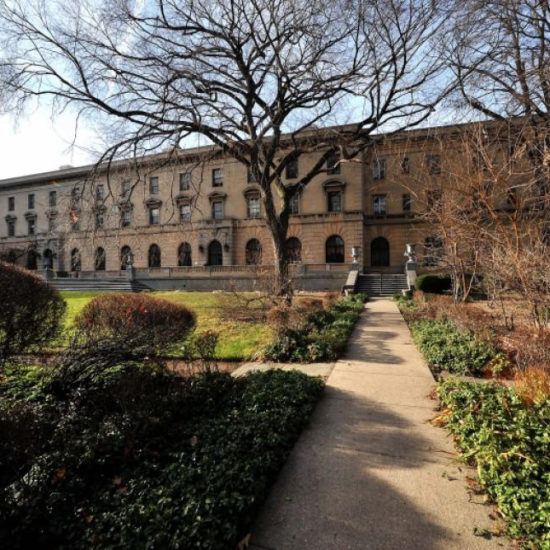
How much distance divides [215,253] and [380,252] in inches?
708

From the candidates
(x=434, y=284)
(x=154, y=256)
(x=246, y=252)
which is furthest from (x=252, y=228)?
(x=434, y=284)

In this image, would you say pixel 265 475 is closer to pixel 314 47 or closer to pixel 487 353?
pixel 487 353

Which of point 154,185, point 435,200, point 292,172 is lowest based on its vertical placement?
point 435,200

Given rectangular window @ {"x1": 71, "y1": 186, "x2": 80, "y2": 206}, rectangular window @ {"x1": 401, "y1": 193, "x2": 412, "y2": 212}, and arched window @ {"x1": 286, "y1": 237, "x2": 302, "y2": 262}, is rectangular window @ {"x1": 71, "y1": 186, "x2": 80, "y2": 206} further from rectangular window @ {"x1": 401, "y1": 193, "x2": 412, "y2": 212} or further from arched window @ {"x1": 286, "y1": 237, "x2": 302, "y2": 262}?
rectangular window @ {"x1": 401, "y1": 193, "x2": 412, "y2": 212}

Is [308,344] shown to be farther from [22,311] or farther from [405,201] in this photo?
[405,201]

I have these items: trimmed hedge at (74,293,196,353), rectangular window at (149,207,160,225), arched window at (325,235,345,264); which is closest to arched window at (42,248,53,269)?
rectangular window at (149,207,160,225)

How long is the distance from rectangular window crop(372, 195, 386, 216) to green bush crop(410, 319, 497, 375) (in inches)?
1064

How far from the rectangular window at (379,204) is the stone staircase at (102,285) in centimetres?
2469

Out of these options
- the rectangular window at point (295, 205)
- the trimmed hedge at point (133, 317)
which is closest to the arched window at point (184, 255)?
the rectangular window at point (295, 205)

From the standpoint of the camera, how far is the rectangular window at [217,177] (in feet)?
123

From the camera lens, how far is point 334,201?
113 feet

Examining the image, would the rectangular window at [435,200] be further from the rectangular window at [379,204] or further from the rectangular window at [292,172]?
the rectangular window at [292,172]

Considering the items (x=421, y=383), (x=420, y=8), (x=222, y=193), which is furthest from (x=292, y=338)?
(x=222, y=193)

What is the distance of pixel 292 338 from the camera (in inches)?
331
